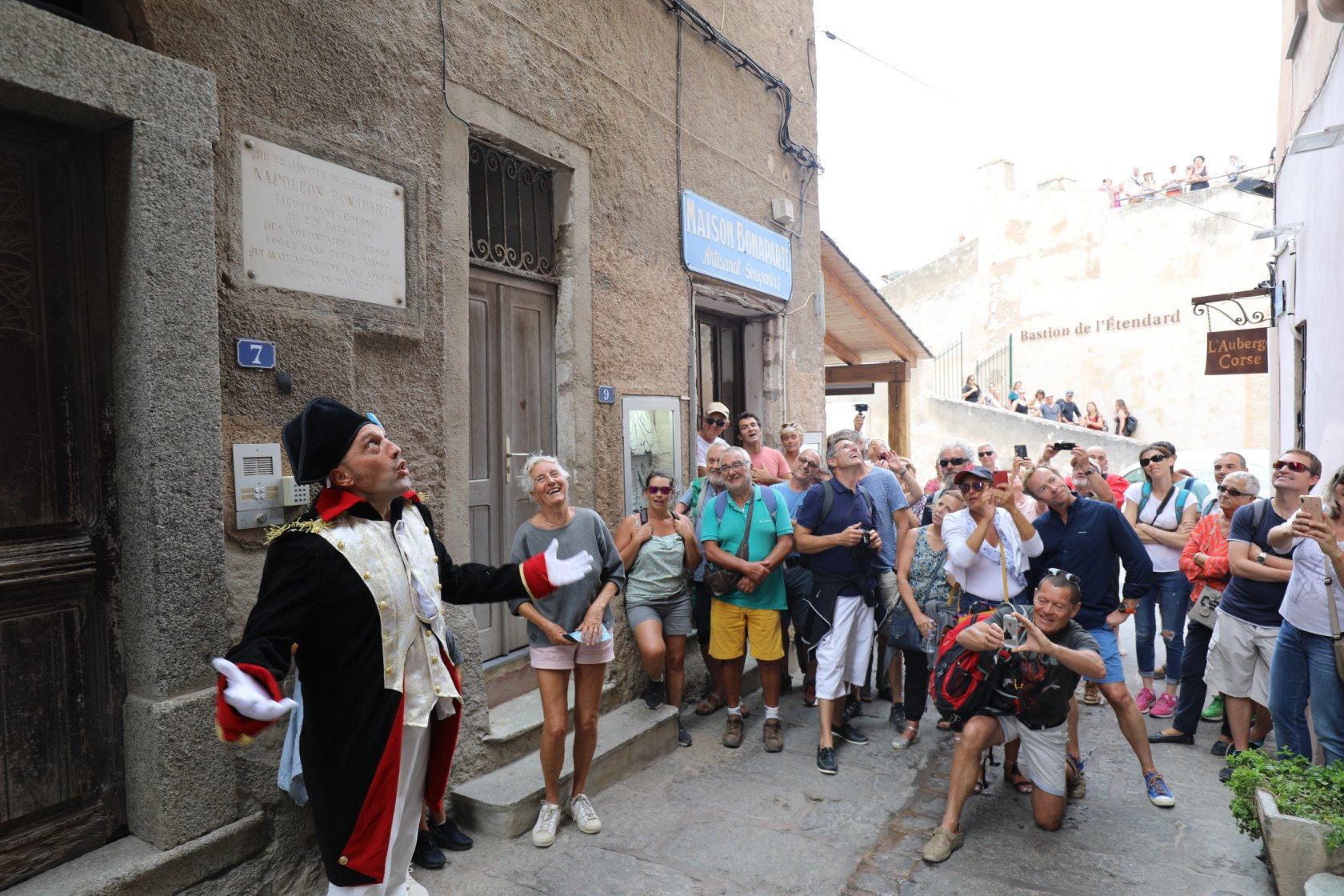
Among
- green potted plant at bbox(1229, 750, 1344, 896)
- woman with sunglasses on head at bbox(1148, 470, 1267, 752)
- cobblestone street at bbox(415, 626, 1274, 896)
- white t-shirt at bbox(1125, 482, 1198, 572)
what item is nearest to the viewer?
green potted plant at bbox(1229, 750, 1344, 896)

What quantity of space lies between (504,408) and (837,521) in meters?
2.10

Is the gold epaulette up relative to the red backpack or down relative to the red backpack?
up

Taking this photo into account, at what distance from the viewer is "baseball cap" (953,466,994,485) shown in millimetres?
4410

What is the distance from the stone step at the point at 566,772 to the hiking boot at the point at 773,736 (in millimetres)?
549

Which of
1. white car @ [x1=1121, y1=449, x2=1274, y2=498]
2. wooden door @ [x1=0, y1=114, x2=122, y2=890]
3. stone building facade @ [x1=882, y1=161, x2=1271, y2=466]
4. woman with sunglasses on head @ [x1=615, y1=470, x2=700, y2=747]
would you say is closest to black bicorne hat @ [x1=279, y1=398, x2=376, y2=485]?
wooden door @ [x1=0, y1=114, x2=122, y2=890]

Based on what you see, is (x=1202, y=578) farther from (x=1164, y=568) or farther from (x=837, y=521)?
(x=837, y=521)

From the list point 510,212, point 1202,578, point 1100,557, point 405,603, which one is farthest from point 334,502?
point 1202,578

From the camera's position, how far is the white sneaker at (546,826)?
3.79 m

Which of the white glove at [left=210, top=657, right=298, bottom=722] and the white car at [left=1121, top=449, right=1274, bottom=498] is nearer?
the white glove at [left=210, top=657, right=298, bottom=722]

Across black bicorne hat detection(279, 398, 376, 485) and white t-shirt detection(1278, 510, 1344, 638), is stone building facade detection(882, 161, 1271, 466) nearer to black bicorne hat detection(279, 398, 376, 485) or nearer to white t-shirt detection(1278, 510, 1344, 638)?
white t-shirt detection(1278, 510, 1344, 638)

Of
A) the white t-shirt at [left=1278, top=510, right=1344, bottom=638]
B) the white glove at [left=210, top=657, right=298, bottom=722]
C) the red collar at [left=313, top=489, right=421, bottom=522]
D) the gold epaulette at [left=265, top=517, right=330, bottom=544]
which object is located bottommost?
the white t-shirt at [left=1278, top=510, right=1344, bottom=638]

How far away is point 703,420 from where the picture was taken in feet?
22.2

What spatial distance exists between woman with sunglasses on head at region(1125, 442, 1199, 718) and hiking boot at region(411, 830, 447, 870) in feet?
15.3

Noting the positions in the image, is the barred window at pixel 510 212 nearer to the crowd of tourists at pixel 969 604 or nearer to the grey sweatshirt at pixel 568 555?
the crowd of tourists at pixel 969 604
